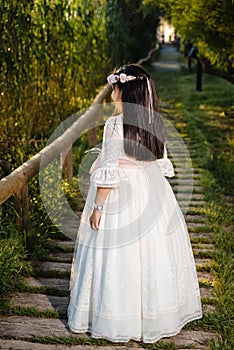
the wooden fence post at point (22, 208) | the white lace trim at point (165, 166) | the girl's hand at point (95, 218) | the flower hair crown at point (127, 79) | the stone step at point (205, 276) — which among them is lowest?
the stone step at point (205, 276)

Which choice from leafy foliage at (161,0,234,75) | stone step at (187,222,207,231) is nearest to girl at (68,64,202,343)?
stone step at (187,222,207,231)

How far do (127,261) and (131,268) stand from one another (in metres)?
0.04

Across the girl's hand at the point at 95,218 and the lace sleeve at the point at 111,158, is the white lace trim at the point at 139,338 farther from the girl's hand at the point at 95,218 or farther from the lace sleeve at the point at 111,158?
the lace sleeve at the point at 111,158

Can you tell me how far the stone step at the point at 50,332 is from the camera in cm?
310

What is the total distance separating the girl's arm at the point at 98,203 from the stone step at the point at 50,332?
0.64 m

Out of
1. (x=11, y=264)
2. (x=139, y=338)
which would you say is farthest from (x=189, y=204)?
(x=139, y=338)

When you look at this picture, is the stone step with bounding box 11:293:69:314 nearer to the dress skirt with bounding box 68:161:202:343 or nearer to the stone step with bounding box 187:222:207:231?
the dress skirt with bounding box 68:161:202:343

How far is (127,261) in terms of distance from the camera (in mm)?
2982

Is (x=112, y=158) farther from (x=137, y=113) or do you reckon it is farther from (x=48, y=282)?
(x=48, y=282)

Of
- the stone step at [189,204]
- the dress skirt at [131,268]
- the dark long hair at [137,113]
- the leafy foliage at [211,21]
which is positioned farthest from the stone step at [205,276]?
the leafy foliage at [211,21]

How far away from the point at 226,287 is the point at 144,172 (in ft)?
3.64

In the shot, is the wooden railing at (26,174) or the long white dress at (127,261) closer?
the long white dress at (127,261)

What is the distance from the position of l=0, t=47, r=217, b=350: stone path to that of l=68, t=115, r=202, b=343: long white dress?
0.10 meters

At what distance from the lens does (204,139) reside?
27.4ft
